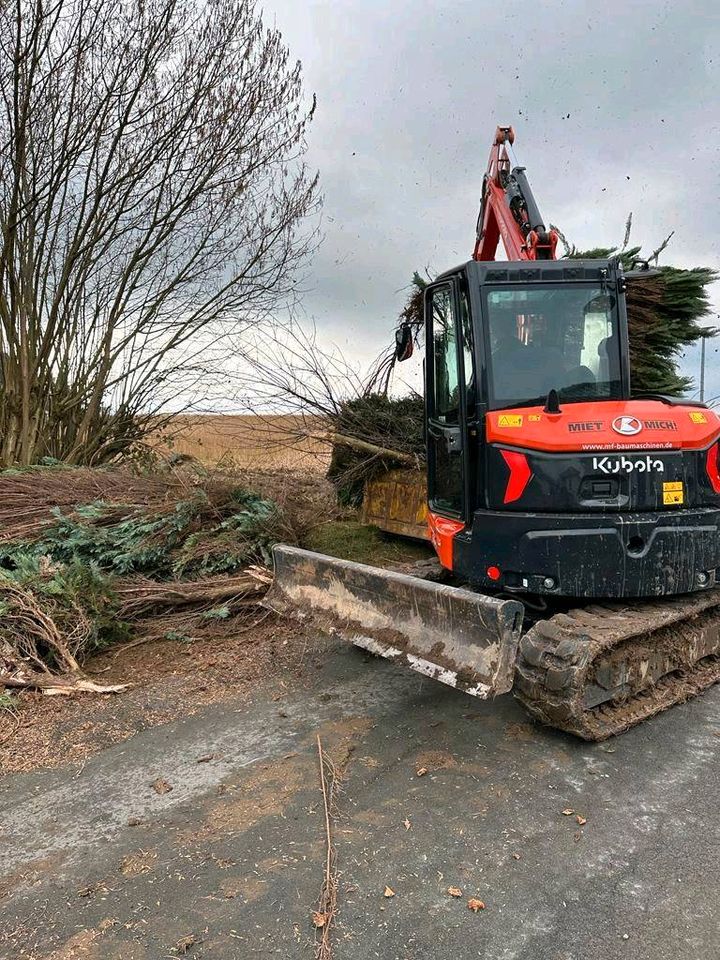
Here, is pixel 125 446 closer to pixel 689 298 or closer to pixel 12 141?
pixel 12 141

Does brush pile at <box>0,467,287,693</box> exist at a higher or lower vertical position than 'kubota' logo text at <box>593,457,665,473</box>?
lower

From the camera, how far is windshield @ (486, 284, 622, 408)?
13.6ft

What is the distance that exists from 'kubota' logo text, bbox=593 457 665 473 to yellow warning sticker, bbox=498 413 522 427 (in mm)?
473

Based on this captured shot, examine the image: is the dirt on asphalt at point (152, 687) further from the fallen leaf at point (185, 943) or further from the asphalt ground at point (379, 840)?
the fallen leaf at point (185, 943)

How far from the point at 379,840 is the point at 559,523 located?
1900mm

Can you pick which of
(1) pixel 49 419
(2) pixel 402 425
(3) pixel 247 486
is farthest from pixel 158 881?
(1) pixel 49 419

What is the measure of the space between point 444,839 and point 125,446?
8.81 m

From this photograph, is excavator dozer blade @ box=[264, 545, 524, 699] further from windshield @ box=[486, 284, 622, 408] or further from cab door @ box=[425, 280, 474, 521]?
windshield @ box=[486, 284, 622, 408]

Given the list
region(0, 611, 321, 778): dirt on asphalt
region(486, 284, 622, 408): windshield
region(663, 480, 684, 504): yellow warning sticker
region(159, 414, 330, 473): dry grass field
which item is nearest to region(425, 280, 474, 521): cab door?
region(486, 284, 622, 408): windshield

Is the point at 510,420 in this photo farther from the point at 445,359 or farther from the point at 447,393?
the point at 445,359

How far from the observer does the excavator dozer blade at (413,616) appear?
3.47m

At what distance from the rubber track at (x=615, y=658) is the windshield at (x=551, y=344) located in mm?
1333

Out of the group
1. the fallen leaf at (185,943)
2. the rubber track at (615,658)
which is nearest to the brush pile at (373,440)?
the rubber track at (615,658)

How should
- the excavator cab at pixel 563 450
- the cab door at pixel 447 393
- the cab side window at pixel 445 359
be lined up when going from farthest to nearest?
the cab side window at pixel 445 359 < the cab door at pixel 447 393 < the excavator cab at pixel 563 450
